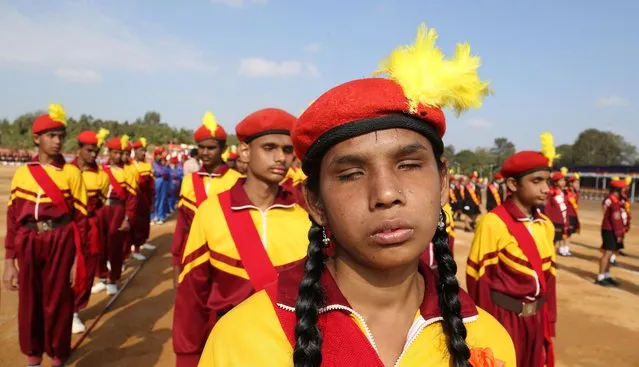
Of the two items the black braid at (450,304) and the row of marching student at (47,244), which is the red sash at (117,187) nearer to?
the row of marching student at (47,244)

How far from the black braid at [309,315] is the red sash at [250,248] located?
1.19 meters

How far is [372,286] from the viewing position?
63.5 inches

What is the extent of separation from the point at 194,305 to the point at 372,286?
65.0 inches

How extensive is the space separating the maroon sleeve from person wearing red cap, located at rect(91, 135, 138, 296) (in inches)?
131

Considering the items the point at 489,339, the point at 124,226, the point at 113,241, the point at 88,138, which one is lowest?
the point at 113,241

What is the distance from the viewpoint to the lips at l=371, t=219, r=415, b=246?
1420 mm

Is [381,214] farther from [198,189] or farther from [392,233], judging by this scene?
[198,189]

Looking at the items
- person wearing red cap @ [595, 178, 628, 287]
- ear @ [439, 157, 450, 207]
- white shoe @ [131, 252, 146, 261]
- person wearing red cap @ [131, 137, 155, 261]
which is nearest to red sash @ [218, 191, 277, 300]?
ear @ [439, 157, 450, 207]

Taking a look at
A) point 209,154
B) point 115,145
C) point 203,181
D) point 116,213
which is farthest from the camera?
point 115,145

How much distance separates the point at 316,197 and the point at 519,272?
3.17 meters

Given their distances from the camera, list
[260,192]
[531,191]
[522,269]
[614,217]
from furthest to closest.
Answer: [614,217]
[531,191]
[522,269]
[260,192]

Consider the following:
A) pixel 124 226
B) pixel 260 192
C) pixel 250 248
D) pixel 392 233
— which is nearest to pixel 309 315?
pixel 392 233

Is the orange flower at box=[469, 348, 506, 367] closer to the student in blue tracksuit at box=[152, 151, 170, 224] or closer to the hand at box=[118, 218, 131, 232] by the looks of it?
the hand at box=[118, 218, 131, 232]

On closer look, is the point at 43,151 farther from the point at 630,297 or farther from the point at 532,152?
the point at 630,297
